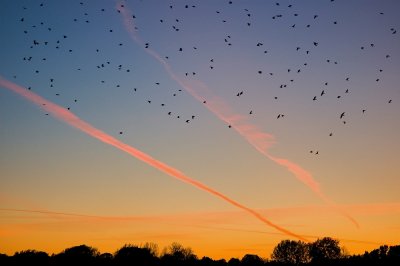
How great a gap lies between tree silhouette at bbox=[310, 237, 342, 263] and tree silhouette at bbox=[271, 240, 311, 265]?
2263 mm

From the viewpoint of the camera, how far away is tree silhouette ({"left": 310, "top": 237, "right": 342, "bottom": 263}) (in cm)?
15225

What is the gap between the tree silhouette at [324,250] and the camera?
500ft

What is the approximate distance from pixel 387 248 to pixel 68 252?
102476 mm

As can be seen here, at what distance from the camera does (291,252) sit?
15738 centimetres

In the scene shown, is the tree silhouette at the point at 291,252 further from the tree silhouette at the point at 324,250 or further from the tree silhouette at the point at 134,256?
the tree silhouette at the point at 134,256

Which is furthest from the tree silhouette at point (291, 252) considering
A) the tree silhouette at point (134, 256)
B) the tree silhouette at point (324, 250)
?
the tree silhouette at point (134, 256)

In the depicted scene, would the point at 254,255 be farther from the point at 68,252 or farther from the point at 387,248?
the point at 68,252

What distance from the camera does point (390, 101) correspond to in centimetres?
4112

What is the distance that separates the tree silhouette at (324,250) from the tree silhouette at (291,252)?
7.42 ft

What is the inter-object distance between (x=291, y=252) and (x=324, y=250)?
37.4ft

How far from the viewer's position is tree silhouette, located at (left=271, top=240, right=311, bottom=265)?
15612 centimetres

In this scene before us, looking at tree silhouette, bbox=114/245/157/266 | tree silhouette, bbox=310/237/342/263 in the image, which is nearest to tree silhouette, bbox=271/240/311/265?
tree silhouette, bbox=310/237/342/263

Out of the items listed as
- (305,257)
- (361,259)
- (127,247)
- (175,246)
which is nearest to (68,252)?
(127,247)

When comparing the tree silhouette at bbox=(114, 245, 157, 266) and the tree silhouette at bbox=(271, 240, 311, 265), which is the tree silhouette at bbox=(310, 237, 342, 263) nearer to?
the tree silhouette at bbox=(271, 240, 311, 265)
